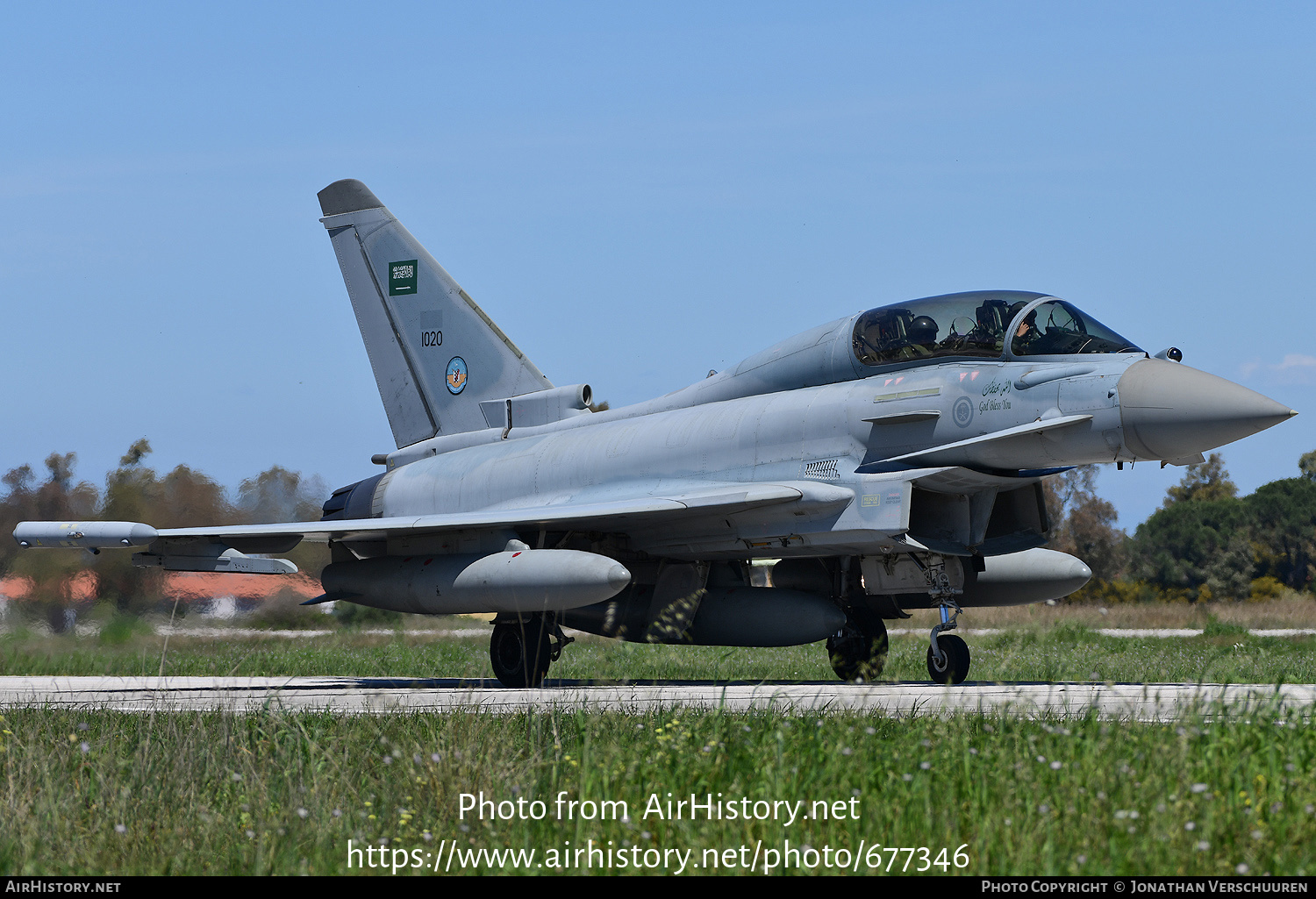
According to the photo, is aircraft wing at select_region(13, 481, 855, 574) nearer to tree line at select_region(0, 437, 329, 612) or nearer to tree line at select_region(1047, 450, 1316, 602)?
tree line at select_region(0, 437, 329, 612)

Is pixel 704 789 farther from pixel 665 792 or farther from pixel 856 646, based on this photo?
pixel 856 646

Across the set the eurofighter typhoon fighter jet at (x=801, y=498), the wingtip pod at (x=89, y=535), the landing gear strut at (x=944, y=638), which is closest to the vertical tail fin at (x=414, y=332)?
the eurofighter typhoon fighter jet at (x=801, y=498)

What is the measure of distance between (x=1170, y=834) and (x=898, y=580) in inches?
305

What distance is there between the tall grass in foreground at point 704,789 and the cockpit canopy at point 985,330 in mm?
5147

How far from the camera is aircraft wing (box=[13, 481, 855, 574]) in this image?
11.3 metres

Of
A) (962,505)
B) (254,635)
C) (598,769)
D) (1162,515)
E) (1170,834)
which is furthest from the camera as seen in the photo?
(1162,515)

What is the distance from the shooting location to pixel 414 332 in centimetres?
1673

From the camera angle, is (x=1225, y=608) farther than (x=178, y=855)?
Yes

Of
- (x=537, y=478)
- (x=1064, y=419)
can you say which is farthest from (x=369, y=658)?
(x=1064, y=419)

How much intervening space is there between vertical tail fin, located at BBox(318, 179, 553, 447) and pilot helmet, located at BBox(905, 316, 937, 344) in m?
5.93

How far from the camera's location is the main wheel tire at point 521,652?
12391 millimetres

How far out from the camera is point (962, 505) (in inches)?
445

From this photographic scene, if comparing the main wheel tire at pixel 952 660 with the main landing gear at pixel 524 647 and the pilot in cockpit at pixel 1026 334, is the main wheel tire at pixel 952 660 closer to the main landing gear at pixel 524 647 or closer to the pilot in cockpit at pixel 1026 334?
the pilot in cockpit at pixel 1026 334
